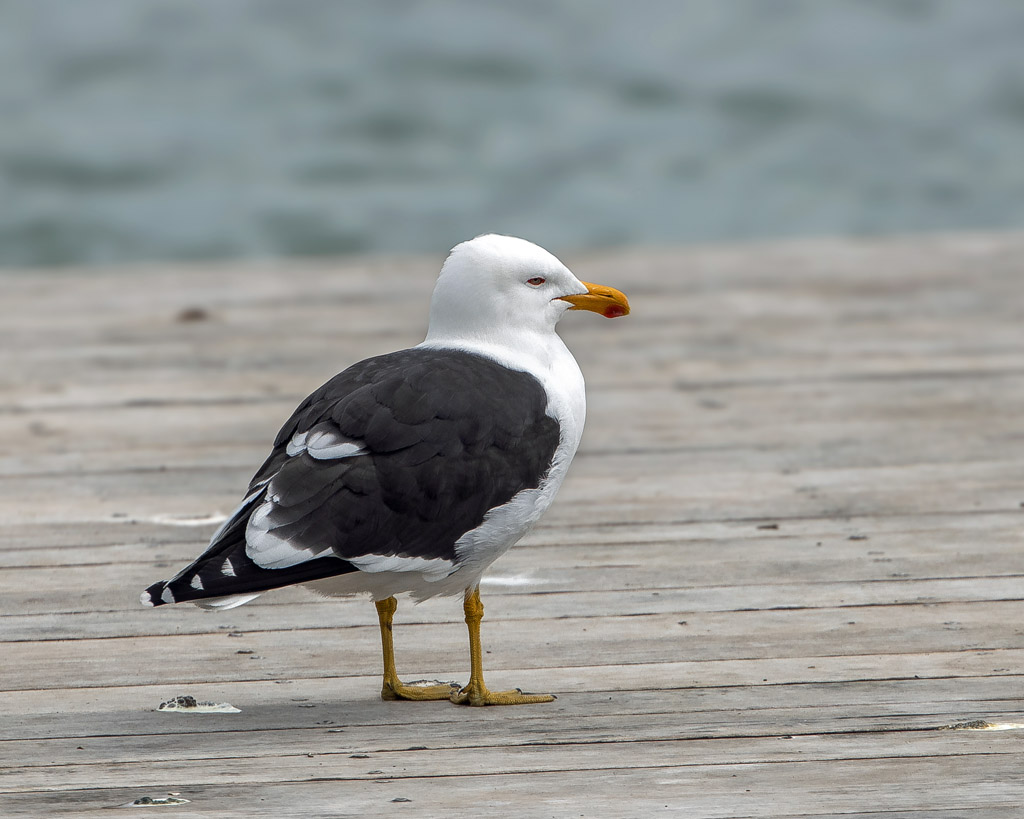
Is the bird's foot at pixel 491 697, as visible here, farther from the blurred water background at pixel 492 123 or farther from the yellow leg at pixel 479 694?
the blurred water background at pixel 492 123

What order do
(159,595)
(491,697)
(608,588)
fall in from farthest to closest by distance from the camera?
(608,588) → (491,697) → (159,595)

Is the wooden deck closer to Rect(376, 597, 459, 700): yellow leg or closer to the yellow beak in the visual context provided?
Rect(376, 597, 459, 700): yellow leg

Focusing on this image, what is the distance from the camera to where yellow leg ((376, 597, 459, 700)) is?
9.14 ft

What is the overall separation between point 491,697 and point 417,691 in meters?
0.14

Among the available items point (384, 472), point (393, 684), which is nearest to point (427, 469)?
point (384, 472)

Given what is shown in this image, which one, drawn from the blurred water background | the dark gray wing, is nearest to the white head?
the dark gray wing

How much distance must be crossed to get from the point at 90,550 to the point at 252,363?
185cm

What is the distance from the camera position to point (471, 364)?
2.82 metres

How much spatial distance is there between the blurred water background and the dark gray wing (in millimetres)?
8886

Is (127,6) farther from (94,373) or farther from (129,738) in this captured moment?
(129,738)

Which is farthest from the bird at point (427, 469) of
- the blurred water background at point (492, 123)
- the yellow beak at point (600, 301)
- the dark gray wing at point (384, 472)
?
the blurred water background at point (492, 123)

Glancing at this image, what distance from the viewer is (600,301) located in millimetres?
3133

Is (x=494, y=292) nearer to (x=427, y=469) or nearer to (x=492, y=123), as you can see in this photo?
(x=427, y=469)

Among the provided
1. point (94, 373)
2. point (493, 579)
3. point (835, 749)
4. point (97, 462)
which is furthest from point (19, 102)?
point (835, 749)
